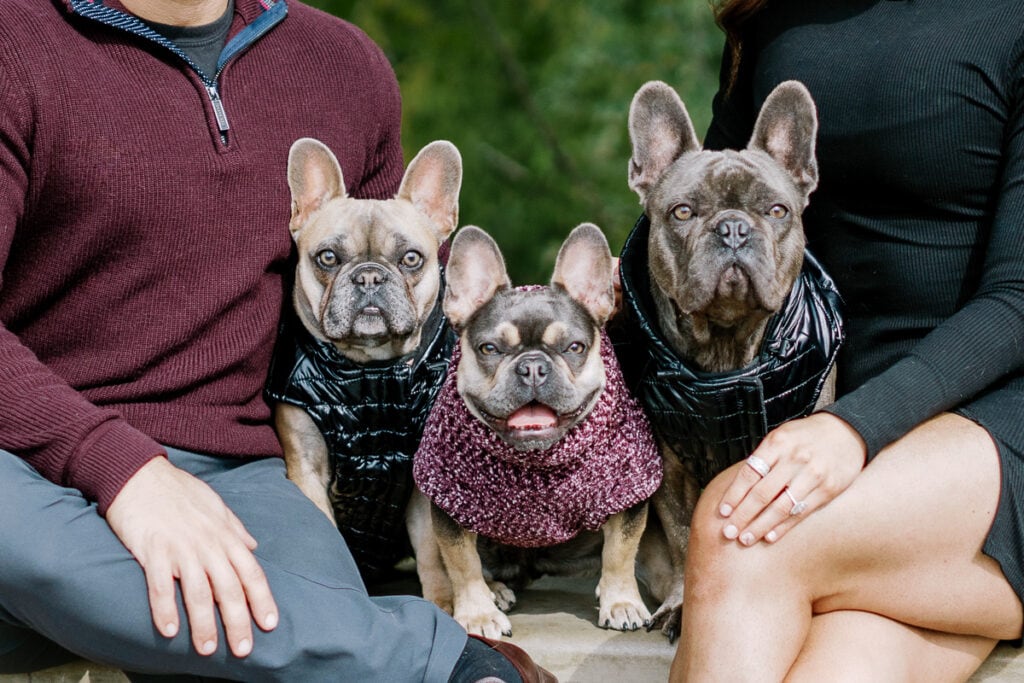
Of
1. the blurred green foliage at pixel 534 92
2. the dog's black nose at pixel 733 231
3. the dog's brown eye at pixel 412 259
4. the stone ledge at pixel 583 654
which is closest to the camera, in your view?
the stone ledge at pixel 583 654

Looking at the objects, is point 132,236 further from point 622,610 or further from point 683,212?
point 622,610

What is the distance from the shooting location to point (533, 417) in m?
2.82

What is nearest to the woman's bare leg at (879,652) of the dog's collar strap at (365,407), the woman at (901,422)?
→ the woman at (901,422)

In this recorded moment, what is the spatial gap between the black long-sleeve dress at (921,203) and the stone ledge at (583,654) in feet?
1.05

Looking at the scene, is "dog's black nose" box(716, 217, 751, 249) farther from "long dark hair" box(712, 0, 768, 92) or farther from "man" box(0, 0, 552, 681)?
"man" box(0, 0, 552, 681)

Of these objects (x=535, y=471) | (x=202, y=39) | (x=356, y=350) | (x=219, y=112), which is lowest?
(x=535, y=471)

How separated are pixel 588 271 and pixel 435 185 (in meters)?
0.52

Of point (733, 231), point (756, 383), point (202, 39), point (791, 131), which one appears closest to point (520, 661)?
point (756, 383)

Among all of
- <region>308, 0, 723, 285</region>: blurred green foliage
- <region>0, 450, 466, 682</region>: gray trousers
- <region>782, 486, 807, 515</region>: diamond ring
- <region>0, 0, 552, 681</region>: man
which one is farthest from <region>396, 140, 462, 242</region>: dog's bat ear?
<region>308, 0, 723, 285</region>: blurred green foliage

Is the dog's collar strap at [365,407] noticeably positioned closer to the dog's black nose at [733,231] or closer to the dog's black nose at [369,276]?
the dog's black nose at [369,276]

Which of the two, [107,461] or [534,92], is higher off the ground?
[107,461]

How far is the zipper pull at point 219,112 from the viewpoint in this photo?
282cm

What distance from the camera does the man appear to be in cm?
223

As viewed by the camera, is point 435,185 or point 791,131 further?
point 435,185
